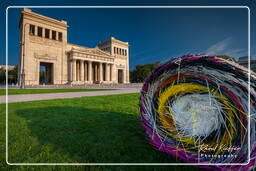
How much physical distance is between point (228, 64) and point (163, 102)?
2.47 feet

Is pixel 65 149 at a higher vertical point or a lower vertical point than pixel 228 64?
lower

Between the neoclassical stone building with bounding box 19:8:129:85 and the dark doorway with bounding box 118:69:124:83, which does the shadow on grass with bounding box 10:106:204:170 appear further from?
the dark doorway with bounding box 118:69:124:83

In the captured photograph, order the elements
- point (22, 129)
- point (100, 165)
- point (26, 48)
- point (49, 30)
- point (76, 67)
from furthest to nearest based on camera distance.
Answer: point (76, 67), point (49, 30), point (26, 48), point (22, 129), point (100, 165)

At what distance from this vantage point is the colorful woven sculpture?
1.09m

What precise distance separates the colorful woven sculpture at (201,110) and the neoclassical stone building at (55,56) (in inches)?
Answer: 1302

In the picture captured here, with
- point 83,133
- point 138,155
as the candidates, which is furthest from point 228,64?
point 83,133

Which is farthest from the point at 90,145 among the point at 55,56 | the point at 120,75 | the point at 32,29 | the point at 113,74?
the point at 120,75

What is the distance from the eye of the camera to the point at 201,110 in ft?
4.47

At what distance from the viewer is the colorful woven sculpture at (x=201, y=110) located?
109 centimetres

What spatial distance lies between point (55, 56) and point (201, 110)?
42.8 meters

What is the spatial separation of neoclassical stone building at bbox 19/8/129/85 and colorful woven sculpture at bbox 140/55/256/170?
109 ft

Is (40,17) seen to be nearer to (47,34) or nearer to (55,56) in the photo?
(47,34)

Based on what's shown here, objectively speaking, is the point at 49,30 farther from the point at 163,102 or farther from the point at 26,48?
the point at 163,102

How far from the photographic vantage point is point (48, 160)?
4.76 ft
